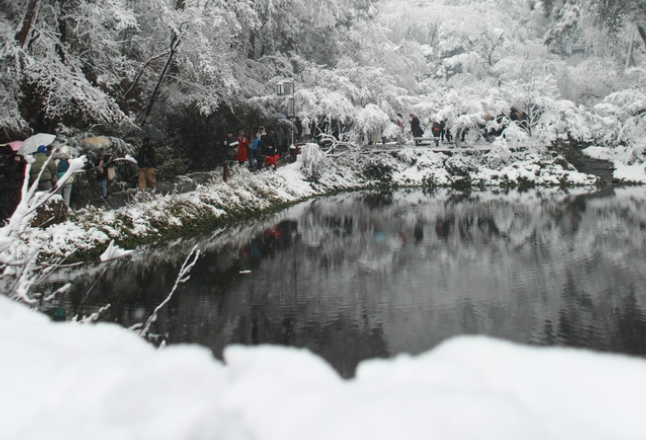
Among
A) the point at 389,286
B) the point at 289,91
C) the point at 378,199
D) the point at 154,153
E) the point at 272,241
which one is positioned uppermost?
the point at 289,91

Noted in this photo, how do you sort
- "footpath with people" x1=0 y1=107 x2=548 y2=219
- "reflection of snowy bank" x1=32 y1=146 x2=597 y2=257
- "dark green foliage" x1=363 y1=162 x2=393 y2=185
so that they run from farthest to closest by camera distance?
"dark green foliage" x1=363 y1=162 x2=393 y2=185 < "reflection of snowy bank" x1=32 y1=146 x2=597 y2=257 < "footpath with people" x1=0 y1=107 x2=548 y2=219

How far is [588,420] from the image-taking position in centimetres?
153

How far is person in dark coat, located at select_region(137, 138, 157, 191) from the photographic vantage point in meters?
15.1

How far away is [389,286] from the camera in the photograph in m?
9.22

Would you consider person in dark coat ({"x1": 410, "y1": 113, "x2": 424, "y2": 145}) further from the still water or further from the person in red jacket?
the still water

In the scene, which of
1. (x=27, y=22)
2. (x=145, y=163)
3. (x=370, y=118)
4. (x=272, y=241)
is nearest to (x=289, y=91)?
(x=370, y=118)

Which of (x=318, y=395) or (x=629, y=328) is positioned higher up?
(x=318, y=395)

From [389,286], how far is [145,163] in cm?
869

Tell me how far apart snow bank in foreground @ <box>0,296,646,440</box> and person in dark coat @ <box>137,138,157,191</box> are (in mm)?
13602

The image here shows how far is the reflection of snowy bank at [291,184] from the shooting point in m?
11.7

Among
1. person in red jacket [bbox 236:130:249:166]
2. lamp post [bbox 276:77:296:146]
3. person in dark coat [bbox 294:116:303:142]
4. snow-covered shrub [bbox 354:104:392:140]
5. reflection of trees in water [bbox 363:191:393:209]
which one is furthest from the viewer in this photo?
person in dark coat [bbox 294:116:303:142]

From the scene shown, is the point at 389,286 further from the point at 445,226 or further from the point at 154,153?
the point at 154,153

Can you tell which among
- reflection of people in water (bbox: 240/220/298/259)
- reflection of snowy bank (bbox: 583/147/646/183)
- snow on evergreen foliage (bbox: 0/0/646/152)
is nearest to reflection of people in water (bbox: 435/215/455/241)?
reflection of people in water (bbox: 240/220/298/259)

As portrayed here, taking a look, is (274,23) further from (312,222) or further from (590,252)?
(590,252)
